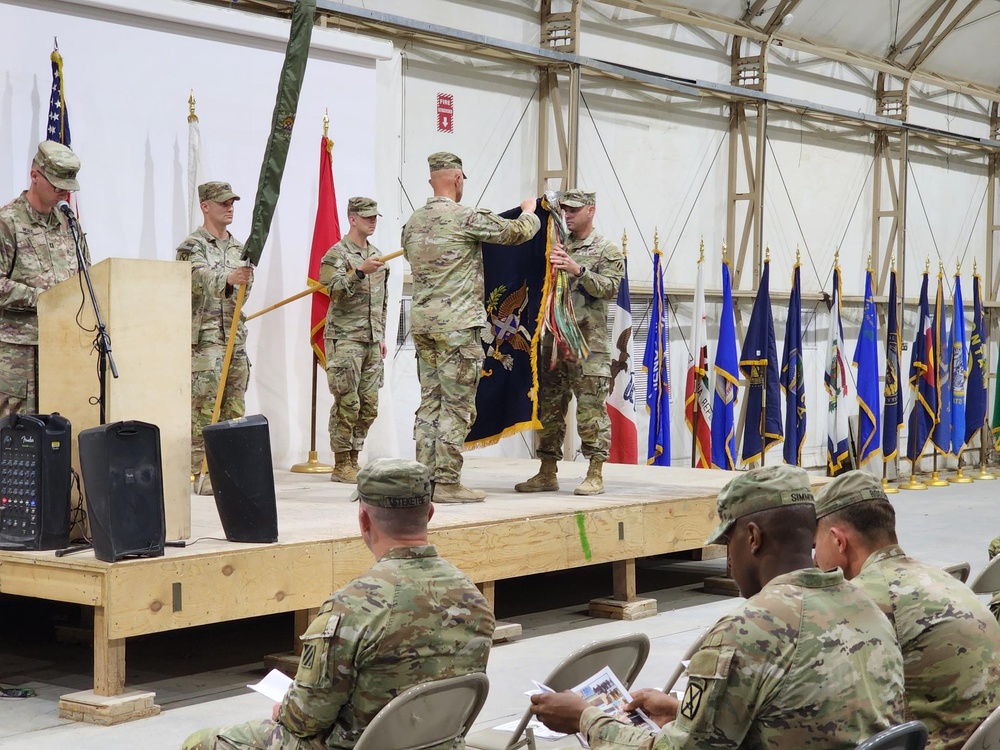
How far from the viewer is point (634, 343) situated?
12250 millimetres

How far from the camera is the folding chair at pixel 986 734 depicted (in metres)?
2.66

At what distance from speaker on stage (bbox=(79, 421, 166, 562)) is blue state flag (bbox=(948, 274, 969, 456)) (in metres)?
11.5

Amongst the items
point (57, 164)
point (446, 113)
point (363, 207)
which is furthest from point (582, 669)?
point (446, 113)

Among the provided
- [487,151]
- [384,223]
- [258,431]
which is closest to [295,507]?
[258,431]

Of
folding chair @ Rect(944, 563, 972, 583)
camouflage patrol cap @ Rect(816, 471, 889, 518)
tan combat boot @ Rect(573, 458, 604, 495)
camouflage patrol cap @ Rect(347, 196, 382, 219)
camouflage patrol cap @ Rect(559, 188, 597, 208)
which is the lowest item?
folding chair @ Rect(944, 563, 972, 583)

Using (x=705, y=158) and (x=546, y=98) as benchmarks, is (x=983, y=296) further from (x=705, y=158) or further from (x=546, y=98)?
(x=546, y=98)

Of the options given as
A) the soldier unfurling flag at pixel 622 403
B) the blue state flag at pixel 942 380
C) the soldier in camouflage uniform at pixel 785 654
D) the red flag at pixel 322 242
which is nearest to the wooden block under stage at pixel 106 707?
the soldier in camouflage uniform at pixel 785 654

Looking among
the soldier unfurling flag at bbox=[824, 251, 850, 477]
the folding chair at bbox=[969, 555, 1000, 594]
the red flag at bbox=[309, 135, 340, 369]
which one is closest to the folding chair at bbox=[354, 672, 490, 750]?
the folding chair at bbox=[969, 555, 1000, 594]

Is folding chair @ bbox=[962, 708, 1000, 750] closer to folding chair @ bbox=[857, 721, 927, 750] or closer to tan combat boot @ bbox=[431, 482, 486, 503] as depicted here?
folding chair @ bbox=[857, 721, 927, 750]

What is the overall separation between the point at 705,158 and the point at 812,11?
2.14 m

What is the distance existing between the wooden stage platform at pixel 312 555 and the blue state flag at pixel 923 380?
6.62 m

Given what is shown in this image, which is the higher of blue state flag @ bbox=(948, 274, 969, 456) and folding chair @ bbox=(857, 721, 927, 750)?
blue state flag @ bbox=(948, 274, 969, 456)

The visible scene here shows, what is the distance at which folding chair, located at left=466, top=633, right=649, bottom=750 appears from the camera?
3.09 m

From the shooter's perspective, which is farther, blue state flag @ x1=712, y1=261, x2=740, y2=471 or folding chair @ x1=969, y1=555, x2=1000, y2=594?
blue state flag @ x1=712, y1=261, x2=740, y2=471
